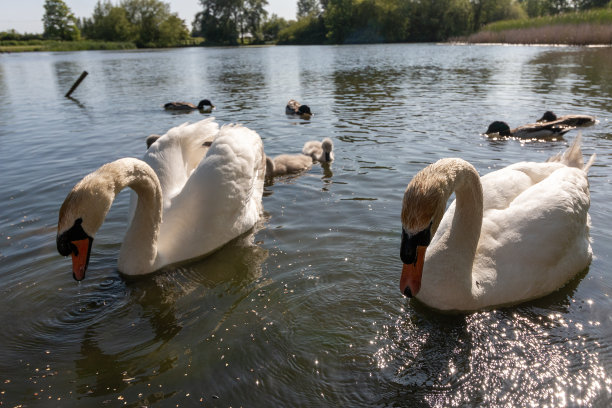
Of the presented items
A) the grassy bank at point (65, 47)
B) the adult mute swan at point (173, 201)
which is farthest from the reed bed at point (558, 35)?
the grassy bank at point (65, 47)

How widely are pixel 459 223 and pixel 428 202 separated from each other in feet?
3.40

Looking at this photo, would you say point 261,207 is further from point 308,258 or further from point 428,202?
point 428,202

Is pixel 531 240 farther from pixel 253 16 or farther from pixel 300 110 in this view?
pixel 253 16

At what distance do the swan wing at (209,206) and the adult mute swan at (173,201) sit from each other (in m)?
Answer: 0.01

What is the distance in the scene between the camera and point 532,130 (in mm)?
10586

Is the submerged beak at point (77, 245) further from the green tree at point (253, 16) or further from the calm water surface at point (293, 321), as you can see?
the green tree at point (253, 16)

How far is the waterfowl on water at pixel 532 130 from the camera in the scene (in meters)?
10.5

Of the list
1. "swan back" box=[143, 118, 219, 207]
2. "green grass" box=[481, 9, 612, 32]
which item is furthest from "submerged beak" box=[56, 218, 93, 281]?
"green grass" box=[481, 9, 612, 32]

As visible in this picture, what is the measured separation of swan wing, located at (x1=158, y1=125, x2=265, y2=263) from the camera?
16.8 ft

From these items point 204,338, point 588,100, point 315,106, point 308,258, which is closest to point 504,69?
point 588,100

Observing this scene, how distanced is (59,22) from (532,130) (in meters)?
123

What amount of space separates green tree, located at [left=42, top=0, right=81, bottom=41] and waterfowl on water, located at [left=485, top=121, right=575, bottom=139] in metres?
118

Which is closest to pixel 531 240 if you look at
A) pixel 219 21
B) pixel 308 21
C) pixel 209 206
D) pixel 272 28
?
pixel 209 206

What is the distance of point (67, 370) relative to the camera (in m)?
3.62
